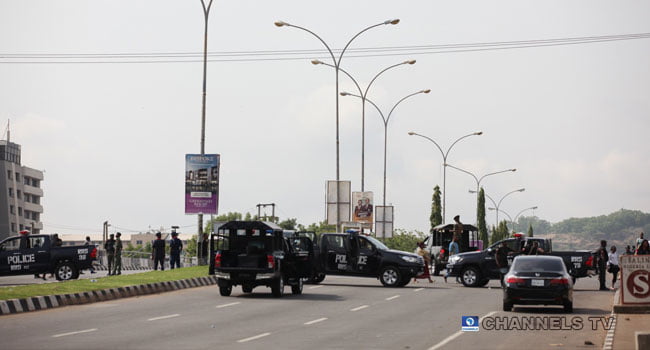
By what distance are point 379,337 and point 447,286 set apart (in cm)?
1869

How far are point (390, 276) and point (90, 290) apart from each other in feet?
37.7

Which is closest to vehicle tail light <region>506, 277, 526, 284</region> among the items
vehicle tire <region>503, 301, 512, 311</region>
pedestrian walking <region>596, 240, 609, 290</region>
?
vehicle tire <region>503, 301, 512, 311</region>

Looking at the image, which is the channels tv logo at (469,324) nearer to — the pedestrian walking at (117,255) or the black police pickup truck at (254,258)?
the black police pickup truck at (254,258)

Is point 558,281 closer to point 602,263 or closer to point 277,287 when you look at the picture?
point 277,287

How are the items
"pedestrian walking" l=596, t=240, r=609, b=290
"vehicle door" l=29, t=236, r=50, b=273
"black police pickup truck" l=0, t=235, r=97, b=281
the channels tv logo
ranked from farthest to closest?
"vehicle door" l=29, t=236, r=50, b=273 < "black police pickup truck" l=0, t=235, r=97, b=281 < "pedestrian walking" l=596, t=240, r=609, b=290 < the channels tv logo

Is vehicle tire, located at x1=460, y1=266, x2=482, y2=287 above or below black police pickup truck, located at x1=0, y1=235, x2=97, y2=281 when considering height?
below

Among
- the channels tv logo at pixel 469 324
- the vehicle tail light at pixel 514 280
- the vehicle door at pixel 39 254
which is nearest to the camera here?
the channels tv logo at pixel 469 324

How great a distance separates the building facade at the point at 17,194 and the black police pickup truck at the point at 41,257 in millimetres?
93298

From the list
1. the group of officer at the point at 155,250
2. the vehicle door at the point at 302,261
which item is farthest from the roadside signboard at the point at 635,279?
the group of officer at the point at 155,250

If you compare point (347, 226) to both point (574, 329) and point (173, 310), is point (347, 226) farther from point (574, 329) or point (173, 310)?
point (574, 329)

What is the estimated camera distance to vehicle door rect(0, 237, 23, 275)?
35156mm

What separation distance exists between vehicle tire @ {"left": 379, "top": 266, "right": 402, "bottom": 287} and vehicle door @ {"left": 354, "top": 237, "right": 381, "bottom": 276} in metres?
0.28

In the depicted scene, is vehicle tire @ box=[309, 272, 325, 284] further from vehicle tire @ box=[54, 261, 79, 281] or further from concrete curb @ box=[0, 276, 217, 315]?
vehicle tire @ box=[54, 261, 79, 281]

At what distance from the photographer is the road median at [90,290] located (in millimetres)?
22656
